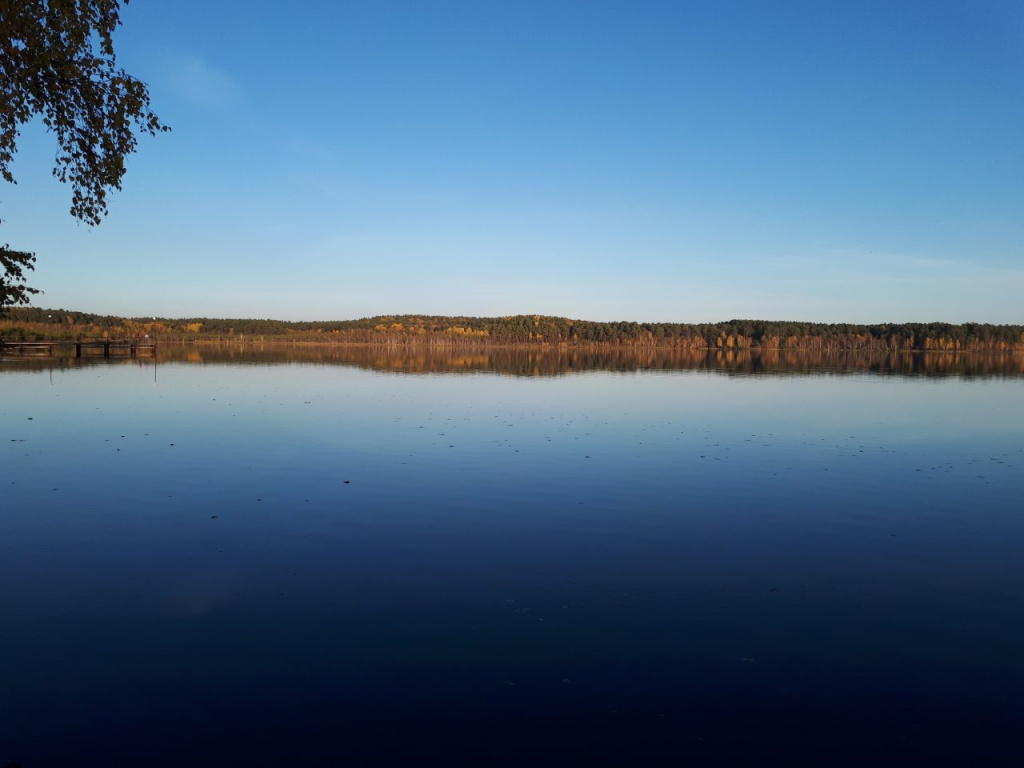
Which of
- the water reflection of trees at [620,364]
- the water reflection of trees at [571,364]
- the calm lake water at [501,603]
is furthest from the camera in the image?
the water reflection of trees at [620,364]

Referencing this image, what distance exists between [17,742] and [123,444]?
16560 millimetres

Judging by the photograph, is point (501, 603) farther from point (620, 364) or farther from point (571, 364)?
point (620, 364)

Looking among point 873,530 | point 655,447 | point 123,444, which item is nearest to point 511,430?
point 655,447

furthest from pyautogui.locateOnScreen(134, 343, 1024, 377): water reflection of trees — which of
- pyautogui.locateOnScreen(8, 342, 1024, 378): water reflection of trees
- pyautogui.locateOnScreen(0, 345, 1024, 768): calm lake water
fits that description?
pyautogui.locateOnScreen(0, 345, 1024, 768): calm lake water

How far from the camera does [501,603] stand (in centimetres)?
855

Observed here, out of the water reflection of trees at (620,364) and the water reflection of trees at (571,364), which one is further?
the water reflection of trees at (620,364)

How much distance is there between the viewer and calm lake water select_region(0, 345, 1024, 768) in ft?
19.5

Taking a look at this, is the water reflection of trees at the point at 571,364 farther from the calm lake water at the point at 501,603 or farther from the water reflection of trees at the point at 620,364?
the calm lake water at the point at 501,603

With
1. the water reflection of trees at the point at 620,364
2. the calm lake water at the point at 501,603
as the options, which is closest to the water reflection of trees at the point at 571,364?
the water reflection of trees at the point at 620,364

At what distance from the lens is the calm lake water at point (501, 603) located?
5953 mm

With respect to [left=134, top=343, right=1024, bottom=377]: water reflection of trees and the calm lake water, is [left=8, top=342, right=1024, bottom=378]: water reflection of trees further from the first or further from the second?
the calm lake water

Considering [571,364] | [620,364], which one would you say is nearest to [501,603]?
[571,364]

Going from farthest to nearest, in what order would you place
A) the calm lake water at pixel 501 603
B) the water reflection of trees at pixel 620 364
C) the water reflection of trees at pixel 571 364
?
the water reflection of trees at pixel 620 364
the water reflection of trees at pixel 571 364
the calm lake water at pixel 501 603

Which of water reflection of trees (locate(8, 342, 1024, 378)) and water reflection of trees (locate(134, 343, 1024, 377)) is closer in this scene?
water reflection of trees (locate(8, 342, 1024, 378))
